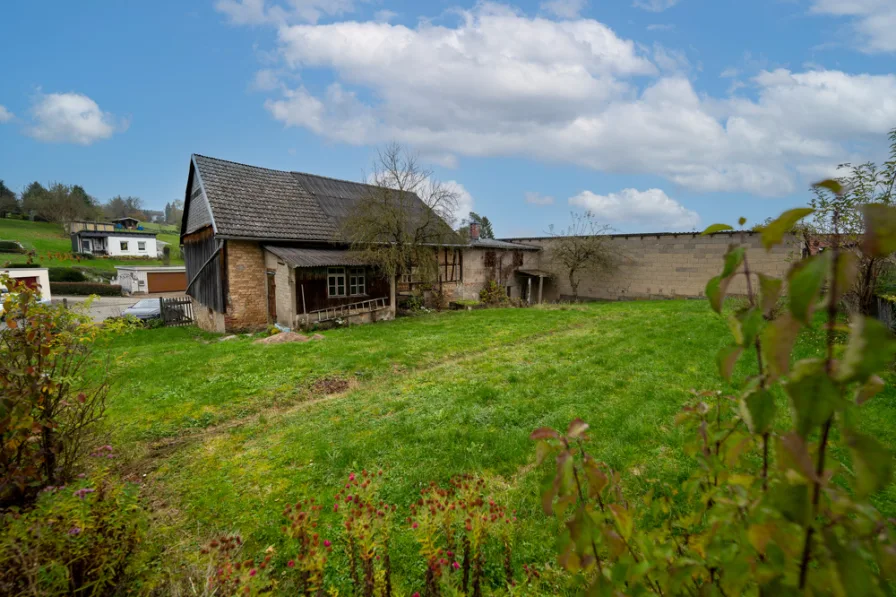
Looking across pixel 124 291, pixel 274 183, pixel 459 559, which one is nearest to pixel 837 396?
pixel 459 559

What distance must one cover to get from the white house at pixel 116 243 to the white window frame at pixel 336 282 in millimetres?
49929

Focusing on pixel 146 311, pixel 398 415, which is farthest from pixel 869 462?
pixel 146 311

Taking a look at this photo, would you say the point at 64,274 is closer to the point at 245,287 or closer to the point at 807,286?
the point at 245,287

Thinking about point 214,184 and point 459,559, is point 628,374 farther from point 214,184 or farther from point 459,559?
point 214,184

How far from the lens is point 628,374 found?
7.67 metres

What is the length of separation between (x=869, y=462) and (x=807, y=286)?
1.25 feet

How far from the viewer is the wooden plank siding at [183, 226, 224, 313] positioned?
1518cm

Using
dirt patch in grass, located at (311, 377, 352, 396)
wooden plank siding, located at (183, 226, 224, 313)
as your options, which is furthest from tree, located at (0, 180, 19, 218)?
dirt patch in grass, located at (311, 377, 352, 396)

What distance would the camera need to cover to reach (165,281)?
128 feet

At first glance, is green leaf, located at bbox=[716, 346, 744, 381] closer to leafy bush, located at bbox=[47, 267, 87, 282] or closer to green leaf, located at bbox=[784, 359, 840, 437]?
→ green leaf, located at bbox=[784, 359, 840, 437]

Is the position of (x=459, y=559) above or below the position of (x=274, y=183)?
below

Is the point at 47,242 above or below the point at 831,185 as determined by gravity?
above

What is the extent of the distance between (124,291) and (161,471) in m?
43.2

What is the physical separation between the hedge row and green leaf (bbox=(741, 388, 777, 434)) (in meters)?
45.6
